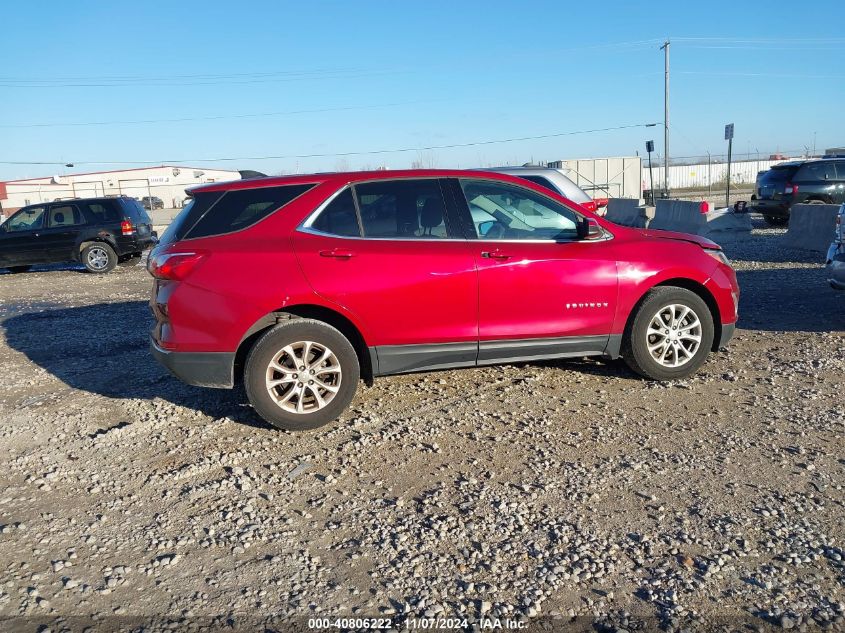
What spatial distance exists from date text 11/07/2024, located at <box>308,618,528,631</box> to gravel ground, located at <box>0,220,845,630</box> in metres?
0.03

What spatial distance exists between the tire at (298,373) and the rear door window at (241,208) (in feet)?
2.59

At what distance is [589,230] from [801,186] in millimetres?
14808

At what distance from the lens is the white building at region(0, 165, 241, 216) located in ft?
172

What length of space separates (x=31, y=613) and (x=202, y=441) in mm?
1990

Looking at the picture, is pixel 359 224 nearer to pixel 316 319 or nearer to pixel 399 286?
pixel 399 286

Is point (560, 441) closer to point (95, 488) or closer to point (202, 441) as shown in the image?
point (202, 441)

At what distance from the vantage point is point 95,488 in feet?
14.4

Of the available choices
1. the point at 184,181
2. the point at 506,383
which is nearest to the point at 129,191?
the point at 184,181

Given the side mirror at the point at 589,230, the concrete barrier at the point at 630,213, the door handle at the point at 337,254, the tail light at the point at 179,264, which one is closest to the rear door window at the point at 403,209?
the door handle at the point at 337,254

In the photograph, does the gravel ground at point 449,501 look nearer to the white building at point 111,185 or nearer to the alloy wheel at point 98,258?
the alloy wheel at point 98,258

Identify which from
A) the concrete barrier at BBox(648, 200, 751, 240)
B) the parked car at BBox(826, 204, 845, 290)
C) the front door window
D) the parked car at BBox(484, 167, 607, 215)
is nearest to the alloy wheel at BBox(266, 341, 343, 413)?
the front door window

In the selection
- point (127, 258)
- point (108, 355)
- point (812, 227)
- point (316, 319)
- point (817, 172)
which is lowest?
point (108, 355)

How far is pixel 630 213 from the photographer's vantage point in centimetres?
2228

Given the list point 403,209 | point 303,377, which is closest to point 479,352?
point 403,209
